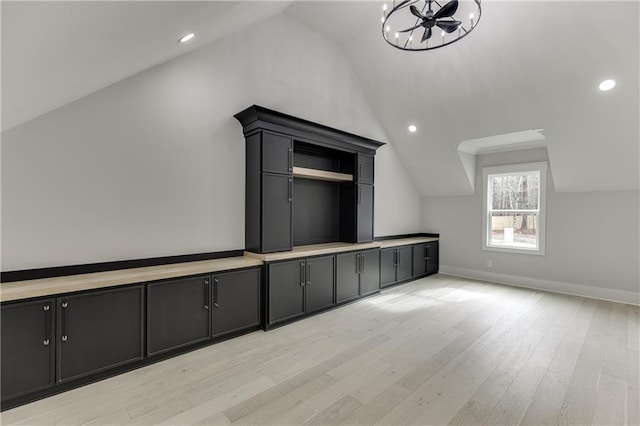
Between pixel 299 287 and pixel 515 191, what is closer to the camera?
pixel 299 287

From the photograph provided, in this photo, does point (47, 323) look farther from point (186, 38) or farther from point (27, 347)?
point (186, 38)

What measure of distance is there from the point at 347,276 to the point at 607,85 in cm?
395

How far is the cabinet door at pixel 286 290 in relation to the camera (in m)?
3.51

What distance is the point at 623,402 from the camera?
2217mm

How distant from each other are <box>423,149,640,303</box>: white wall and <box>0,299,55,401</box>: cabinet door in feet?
21.1

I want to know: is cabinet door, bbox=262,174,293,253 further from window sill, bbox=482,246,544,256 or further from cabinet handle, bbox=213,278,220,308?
window sill, bbox=482,246,544,256

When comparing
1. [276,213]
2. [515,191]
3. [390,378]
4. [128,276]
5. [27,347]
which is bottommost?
[390,378]

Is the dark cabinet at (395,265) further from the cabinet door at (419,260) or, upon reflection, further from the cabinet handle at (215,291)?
the cabinet handle at (215,291)

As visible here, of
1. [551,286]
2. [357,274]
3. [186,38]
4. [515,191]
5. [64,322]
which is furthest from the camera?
[515,191]

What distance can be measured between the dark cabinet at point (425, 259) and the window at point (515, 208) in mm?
970

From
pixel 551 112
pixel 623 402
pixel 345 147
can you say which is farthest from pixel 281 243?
pixel 551 112

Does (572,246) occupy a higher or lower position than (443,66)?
lower

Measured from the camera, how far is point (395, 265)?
5438 millimetres

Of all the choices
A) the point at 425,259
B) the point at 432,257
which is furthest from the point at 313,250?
the point at 432,257
